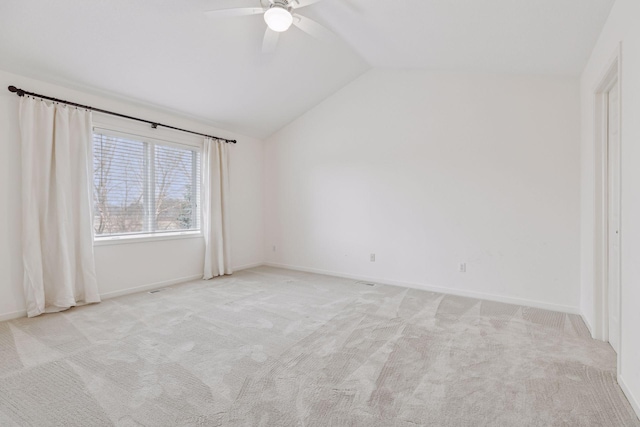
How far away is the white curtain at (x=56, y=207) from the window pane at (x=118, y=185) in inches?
8.9

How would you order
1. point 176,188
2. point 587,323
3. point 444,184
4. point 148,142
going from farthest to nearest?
point 176,188, point 148,142, point 444,184, point 587,323

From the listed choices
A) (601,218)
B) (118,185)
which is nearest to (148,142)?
(118,185)

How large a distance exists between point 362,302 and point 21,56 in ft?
14.0

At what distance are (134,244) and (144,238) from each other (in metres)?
0.14

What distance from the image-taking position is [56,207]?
3.27m

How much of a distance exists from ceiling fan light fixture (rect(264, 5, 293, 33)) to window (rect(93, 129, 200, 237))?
2677mm

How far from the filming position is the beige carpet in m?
1.68

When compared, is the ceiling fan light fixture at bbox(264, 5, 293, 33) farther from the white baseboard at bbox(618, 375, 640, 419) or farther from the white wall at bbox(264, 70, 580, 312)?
the white baseboard at bbox(618, 375, 640, 419)

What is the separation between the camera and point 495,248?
3.71 metres

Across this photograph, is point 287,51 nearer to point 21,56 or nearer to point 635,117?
point 21,56

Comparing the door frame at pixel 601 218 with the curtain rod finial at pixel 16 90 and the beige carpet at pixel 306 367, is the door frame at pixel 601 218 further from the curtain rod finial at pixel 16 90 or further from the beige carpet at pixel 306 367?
the curtain rod finial at pixel 16 90

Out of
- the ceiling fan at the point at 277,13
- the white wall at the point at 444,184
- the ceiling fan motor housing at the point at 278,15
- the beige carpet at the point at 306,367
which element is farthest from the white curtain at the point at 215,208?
the ceiling fan motor housing at the point at 278,15

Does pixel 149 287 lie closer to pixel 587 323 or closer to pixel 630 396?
pixel 630 396

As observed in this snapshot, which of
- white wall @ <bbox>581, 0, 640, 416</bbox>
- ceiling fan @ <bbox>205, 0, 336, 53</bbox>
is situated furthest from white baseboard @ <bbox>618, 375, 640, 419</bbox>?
ceiling fan @ <bbox>205, 0, 336, 53</bbox>
